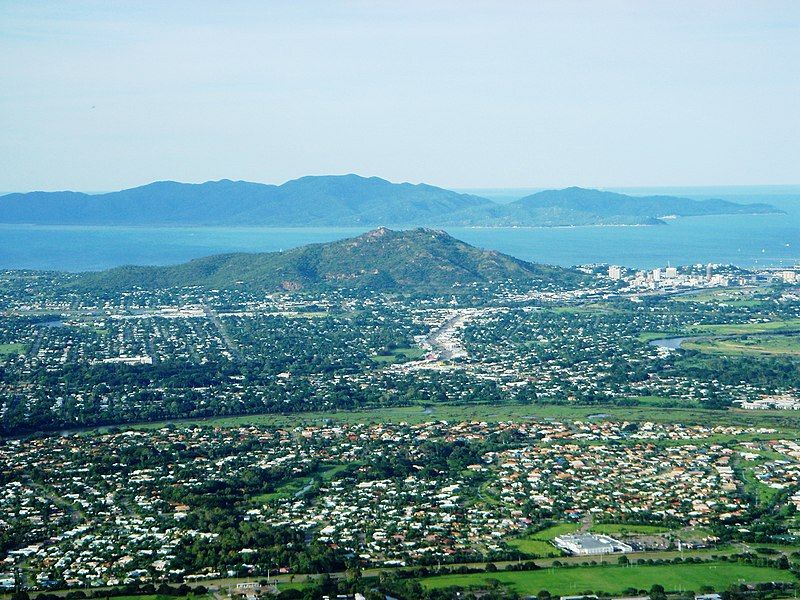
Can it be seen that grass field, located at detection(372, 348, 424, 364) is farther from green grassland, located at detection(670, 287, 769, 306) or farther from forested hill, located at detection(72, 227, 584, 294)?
green grassland, located at detection(670, 287, 769, 306)

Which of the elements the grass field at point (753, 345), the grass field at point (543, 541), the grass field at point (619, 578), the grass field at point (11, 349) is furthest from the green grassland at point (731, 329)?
the grass field at point (619, 578)

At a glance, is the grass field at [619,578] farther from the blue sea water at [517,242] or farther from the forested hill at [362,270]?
the blue sea water at [517,242]

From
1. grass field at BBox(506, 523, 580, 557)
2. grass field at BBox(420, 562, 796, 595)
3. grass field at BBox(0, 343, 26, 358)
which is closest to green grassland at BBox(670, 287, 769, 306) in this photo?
grass field at BBox(0, 343, 26, 358)

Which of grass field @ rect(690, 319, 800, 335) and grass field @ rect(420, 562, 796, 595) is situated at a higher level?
grass field @ rect(690, 319, 800, 335)

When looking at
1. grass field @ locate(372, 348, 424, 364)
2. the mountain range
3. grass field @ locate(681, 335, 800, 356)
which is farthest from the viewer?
the mountain range

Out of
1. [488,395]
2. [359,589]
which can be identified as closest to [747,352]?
[488,395]

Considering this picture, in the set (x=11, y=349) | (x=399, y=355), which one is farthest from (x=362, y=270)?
(x=11, y=349)
